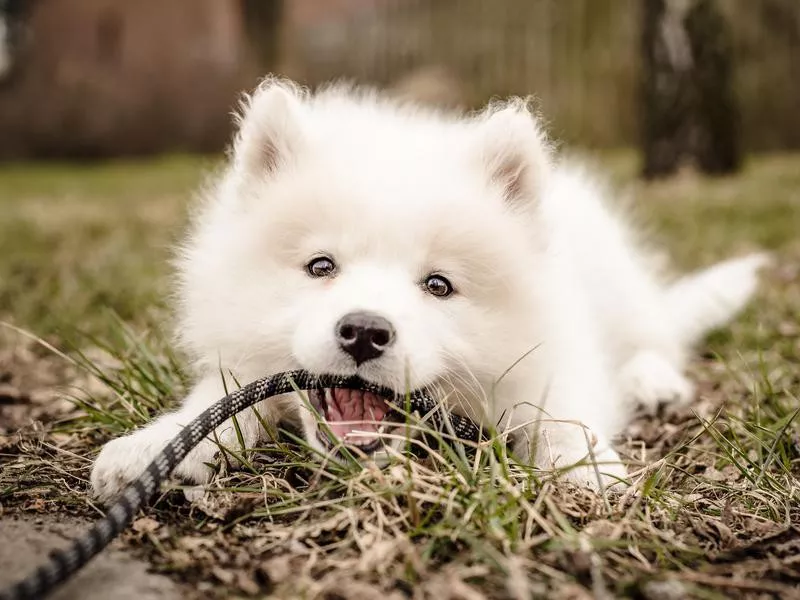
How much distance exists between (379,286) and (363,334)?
0.18m

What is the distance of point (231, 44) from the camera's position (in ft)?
46.8

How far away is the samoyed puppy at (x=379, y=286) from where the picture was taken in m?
2.09

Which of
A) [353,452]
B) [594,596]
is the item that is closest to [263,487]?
[353,452]

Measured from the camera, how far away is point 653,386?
3.27 m

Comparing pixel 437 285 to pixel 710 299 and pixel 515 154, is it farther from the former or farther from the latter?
pixel 710 299

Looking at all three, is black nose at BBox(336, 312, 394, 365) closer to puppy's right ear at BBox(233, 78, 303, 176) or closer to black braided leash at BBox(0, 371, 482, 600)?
black braided leash at BBox(0, 371, 482, 600)

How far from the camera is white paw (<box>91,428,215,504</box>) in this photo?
208 centimetres

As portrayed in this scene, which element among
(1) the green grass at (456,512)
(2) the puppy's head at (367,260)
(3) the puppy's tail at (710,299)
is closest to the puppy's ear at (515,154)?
(2) the puppy's head at (367,260)

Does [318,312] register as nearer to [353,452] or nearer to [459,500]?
[353,452]

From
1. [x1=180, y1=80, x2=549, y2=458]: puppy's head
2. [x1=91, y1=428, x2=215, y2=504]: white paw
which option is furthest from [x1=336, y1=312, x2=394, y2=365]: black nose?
[x1=91, y1=428, x2=215, y2=504]: white paw

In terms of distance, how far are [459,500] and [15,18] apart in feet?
46.8

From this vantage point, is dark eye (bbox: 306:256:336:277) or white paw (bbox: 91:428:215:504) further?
dark eye (bbox: 306:256:336:277)

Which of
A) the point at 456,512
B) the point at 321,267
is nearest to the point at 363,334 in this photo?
the point at 321,267

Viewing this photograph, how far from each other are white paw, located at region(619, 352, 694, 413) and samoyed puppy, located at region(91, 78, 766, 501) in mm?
539
